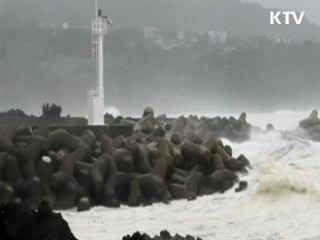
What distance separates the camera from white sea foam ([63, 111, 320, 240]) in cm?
430

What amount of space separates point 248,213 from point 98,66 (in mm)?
2991

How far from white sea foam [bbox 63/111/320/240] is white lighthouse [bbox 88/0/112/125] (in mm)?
1830

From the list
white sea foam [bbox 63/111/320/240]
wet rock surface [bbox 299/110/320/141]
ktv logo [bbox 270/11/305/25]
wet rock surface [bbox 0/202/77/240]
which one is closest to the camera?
wet rock surface [bbox 0/202/77/240]

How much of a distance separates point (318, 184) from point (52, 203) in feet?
5.45

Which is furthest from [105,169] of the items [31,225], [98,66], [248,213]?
[31,225]

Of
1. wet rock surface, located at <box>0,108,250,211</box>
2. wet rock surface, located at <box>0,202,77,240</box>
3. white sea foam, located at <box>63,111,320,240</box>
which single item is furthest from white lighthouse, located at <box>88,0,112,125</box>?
wet rock surface, located at <box>0,202,77,240</box>

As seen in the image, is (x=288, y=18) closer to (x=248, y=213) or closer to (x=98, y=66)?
(x=248, y=213)

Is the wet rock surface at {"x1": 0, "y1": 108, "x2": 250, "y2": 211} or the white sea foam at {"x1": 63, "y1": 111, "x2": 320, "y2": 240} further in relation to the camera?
the wet rock surface at {"x1": 0, "y1": 108, "x2": 250, "y2": 211}

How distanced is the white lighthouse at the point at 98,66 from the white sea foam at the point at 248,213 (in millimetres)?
1830

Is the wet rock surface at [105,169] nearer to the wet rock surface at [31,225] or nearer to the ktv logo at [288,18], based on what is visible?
the ktv logo at [288,18]

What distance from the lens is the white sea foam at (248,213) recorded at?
4.30 metres

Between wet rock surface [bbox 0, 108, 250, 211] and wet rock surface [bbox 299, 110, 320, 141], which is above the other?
wet rock surface [bbox 299, 110, 320, 141]

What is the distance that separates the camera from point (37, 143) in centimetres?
566

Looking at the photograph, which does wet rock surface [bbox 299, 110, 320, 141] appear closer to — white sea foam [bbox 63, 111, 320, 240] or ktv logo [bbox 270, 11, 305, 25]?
white sea foam [bbox 63, 111, 320, 240]
